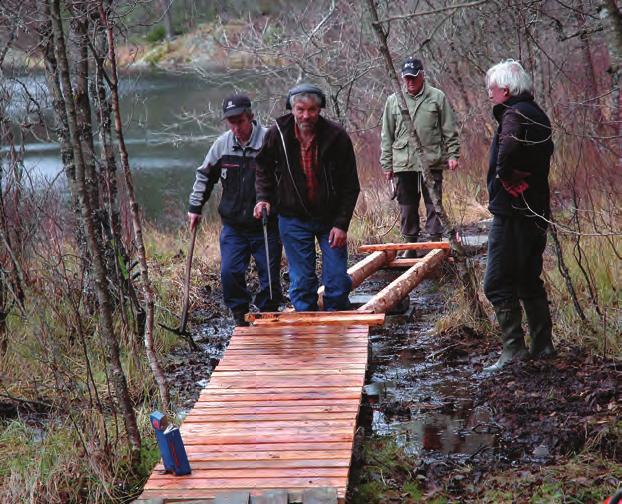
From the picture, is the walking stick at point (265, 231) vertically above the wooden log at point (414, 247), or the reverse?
the walking stick at point (265, 231)

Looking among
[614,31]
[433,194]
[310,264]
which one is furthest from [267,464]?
[614,31]

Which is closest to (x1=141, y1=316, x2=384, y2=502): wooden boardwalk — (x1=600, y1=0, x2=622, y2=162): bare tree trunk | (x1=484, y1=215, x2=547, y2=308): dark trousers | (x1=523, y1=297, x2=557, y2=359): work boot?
(x1=484, y1=215, x2=547, y2=308): dark trousers

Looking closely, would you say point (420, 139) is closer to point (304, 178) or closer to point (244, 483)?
point (304, 178)

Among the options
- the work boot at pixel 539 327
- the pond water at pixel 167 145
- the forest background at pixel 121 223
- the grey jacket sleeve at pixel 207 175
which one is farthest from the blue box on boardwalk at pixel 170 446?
the pond water at pixel 167 145

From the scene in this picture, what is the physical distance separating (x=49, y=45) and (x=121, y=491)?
3362 mm

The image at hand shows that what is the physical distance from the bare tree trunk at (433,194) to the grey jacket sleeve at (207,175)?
1.30 m

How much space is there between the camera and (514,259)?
17.4ft

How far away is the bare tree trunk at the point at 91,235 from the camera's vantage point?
4.10 meters

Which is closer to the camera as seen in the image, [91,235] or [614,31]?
[91,235]

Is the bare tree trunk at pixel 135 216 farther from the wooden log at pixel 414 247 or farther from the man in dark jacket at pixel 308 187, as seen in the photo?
the wooden log at pixel 414 247

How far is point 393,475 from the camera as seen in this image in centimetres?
444

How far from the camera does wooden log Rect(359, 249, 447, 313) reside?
21.0ft

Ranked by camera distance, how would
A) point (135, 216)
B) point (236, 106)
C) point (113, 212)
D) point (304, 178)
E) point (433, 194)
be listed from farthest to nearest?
point (113, 212) < point (433, 194) < point (236, 106) < point (304, 178) < point (135, 216)

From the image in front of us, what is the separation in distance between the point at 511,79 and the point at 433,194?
1353 mm
